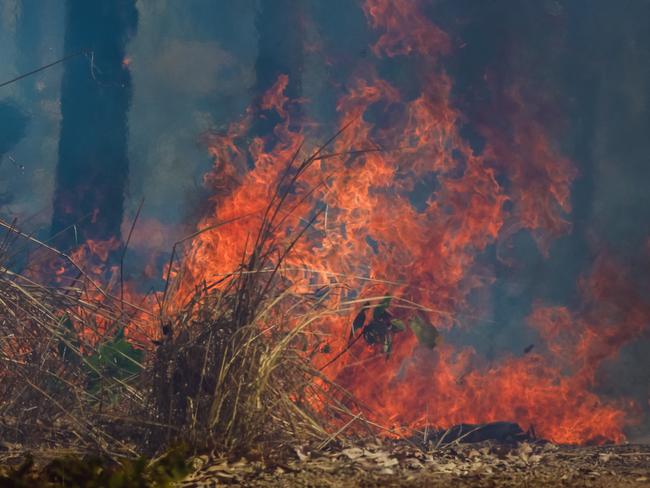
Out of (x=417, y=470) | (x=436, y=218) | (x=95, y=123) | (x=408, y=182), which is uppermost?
(x=95, y=123)

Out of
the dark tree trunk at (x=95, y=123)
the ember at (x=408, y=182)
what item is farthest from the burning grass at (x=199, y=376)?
the dark tree trunk at (x=95, y=123)

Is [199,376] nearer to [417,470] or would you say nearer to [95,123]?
[417,470]

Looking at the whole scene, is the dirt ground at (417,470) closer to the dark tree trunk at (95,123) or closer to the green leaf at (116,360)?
the green leaf at (116,360)

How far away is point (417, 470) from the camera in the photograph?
3.04 m

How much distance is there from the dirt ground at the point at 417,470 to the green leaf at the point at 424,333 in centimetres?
134

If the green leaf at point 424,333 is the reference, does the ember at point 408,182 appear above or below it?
above

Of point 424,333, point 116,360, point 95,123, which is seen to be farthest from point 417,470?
point 95,123

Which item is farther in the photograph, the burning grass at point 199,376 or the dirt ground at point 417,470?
the burning grass at point 199,376

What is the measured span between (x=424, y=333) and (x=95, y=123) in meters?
5.85

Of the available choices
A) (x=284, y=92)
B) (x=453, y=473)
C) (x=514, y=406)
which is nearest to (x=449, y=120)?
(x=284, y=92)

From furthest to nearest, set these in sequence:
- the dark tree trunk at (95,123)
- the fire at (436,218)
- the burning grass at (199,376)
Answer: the dark tree trunk at (95,123) → the fire at (436,218) → the burning grass at (199,376)

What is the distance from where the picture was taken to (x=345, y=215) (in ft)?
24.4

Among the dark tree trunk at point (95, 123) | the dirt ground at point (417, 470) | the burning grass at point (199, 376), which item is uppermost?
the dark tree trunk at point (95, 123)

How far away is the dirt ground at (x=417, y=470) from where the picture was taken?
2.74 m
